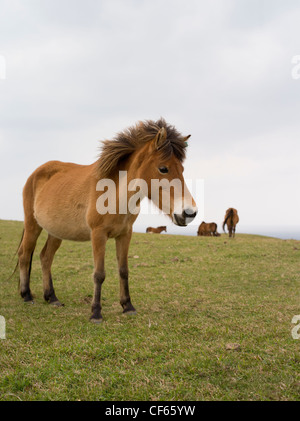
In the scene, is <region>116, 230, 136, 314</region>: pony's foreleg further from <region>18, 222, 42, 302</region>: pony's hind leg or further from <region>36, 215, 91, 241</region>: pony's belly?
<region>18, 222, 42, 302</region>: pony's hind leg

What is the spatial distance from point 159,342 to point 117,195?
8.02 ft

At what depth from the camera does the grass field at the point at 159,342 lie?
9.80 feet

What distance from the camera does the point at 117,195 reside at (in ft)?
17.2

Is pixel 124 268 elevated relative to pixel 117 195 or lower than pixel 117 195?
lower

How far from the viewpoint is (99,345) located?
13.2 feet

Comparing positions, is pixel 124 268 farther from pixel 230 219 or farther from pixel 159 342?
pixel 230 219

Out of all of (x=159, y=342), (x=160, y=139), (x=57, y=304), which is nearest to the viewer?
(x=159, y=342)

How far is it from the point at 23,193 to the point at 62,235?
1.88 metres

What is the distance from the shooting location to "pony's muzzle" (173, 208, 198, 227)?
14.3 feet

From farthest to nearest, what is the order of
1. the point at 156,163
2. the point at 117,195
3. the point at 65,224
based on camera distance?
the point at 65,224, the point at 117,195, the point at 156,163

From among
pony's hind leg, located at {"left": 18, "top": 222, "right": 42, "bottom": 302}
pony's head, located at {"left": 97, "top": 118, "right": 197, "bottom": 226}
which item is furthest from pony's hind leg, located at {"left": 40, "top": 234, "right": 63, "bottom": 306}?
pony's head, located at {"left": 97, "top": 118, "right": 197, "bottom": 226}

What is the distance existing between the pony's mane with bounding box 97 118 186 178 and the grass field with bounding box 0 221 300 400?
269 centimetres

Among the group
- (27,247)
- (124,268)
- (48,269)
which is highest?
(27,247)

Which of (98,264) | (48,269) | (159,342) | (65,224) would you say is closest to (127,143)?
(65,224)
